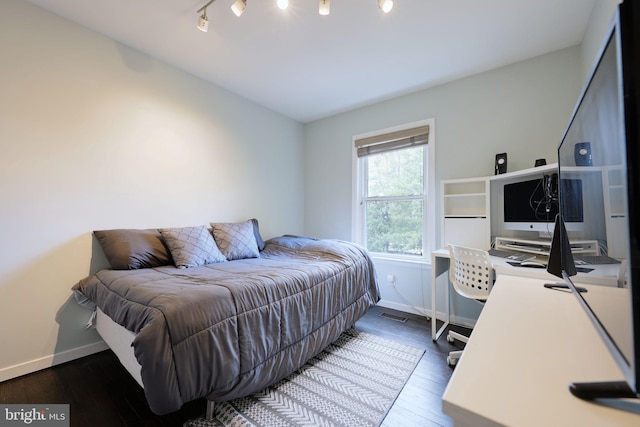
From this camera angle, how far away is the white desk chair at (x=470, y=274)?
75.1 inches

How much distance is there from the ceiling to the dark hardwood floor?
2.56 meters

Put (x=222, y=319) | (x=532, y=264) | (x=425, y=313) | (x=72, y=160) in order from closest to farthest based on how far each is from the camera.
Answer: (x=222, y=319) < (x=532, y=264) < (x=72, y=160) < (x=425, y=313)

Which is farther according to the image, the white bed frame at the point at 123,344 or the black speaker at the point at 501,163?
the black speaker at the point at 501,163

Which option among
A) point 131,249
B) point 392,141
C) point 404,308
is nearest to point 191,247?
point 131,249

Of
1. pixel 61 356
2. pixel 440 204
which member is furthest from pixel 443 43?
pixel 61 356

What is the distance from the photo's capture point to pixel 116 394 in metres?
1.58

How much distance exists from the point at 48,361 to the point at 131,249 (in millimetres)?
944

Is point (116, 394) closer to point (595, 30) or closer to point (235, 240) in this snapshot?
point (235, 240)

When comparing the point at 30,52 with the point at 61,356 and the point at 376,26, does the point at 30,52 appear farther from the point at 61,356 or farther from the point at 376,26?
the point at 376,26

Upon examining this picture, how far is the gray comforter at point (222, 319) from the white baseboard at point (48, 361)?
49 centimetres

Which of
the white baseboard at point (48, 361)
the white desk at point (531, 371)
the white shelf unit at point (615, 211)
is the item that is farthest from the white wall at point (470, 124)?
the white baseboard at point (48, 361)

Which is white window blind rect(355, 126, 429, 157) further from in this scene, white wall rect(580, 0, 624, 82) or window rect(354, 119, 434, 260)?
white wall rect(580, 0, 624, 82)

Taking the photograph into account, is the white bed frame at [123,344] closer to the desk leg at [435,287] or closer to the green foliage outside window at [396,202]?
the desk leg at [435,287]

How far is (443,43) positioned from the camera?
7.04 feet
